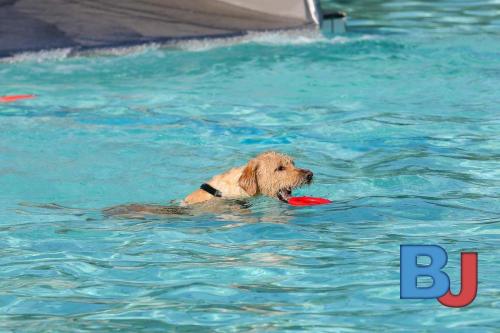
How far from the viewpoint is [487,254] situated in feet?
20.4

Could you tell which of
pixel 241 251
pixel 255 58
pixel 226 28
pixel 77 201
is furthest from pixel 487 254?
pixel 226 28

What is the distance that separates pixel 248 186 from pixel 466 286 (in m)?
2.27

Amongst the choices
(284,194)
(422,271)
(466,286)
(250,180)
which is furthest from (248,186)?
(466,286)

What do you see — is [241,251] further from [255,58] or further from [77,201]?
[255,58]

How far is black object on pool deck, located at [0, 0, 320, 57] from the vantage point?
14203 millimetres

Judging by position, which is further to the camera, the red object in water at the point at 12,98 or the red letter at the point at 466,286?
the red object in water at the point at 12,98

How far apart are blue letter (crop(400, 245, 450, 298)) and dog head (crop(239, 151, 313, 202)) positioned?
4.44 feet

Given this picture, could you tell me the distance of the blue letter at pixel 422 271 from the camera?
5422 mm

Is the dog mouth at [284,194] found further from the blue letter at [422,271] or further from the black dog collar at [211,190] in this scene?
the blue letter at [422,271]

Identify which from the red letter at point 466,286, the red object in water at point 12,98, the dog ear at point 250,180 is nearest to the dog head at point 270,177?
the dog ear at point 250,180

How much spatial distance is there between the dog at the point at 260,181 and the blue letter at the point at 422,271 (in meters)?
1.38

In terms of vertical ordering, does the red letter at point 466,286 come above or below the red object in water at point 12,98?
below

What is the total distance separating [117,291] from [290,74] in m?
7.35

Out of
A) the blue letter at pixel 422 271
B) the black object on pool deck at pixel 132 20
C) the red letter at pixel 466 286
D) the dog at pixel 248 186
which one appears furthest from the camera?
the black object on pool deck at pixel 132 20
